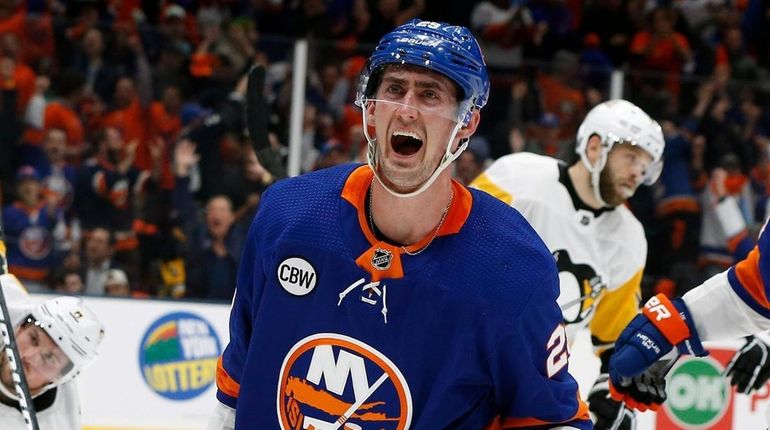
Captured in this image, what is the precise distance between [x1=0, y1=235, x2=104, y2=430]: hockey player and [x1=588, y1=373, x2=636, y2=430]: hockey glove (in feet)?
4.64

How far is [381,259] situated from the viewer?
2.07 meters

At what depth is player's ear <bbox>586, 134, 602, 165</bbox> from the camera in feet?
13.6

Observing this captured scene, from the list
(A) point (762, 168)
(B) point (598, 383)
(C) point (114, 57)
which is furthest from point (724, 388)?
(C) point (114, 57)

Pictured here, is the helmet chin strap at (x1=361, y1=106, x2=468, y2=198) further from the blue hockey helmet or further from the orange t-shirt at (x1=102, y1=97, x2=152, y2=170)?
the orange t-shirt at (x1=102, y1=97, x2=152, y2=170)

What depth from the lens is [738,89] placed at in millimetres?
6469

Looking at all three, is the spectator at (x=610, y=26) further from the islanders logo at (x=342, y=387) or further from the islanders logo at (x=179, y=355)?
the islanders logo at (x=342, y=387)

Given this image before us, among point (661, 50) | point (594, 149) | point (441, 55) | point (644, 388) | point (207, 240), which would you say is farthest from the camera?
point (661, 50)

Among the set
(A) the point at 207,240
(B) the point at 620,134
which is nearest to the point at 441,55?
(B) the point at 620,134

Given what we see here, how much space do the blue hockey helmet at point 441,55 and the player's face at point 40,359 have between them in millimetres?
1662

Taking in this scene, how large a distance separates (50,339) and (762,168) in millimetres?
3880

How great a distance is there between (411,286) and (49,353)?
5.55 feet

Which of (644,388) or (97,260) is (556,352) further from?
(97,260)

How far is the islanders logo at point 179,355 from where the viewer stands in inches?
200

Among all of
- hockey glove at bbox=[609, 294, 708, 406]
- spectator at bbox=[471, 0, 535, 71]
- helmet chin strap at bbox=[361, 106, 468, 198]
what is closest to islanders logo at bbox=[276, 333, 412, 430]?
helmet chin strap at bbox=[361, 106, 468, 198]
